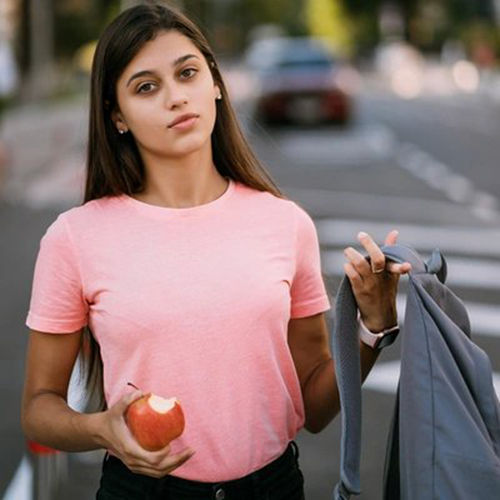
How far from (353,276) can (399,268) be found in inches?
3.7

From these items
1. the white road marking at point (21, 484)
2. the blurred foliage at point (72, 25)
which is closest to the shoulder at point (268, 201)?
the white road marking at point (21, 484)

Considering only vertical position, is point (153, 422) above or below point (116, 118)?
below

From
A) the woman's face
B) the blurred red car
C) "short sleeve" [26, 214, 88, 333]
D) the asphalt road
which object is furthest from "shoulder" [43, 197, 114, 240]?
the blurred red car

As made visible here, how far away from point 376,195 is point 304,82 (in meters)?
10.2

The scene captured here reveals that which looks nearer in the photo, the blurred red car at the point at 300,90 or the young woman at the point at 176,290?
the young woman at the point at 176,290

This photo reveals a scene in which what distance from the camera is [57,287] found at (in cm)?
224

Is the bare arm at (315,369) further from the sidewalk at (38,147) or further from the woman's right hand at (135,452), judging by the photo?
the sidewalk at (38,147)

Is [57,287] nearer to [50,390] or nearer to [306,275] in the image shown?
[50,390]

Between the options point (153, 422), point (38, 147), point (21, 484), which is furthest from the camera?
point (38, 147)

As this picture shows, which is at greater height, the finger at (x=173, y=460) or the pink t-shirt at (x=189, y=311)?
the pink t-shirt at (x=189, y=311)

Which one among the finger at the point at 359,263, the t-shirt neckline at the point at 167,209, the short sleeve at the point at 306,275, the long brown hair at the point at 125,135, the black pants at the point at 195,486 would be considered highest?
the long brown hair at the point at 125,135

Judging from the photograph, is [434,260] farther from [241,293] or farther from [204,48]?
[204,48]

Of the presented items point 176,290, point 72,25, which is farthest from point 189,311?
point 72,25

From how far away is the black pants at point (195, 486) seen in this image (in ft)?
7.34
